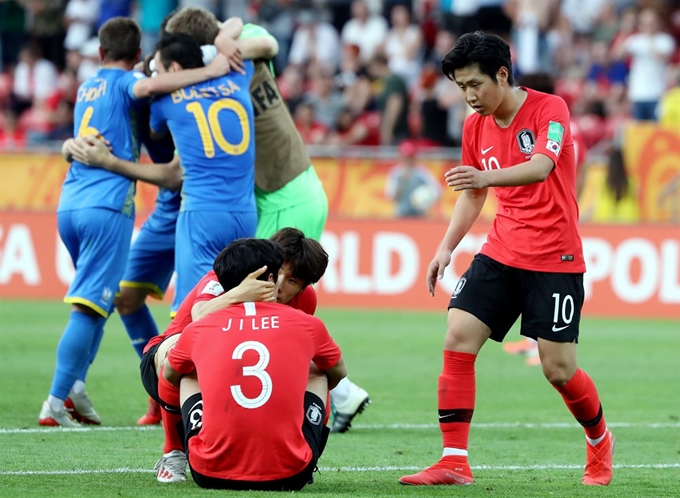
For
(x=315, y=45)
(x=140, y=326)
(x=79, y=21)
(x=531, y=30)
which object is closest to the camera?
(x=140, y=326)

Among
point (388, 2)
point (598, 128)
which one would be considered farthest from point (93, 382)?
point (388, 2)

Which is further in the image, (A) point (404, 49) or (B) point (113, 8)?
(B) point (113, 8)

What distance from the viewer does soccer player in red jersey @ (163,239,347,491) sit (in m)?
5.21

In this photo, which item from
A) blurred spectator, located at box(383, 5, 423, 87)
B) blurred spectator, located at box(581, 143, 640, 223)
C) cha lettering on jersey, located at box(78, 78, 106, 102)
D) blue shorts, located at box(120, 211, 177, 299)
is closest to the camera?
cha lettering on jersey, located at box(78, 78, 106, 102)

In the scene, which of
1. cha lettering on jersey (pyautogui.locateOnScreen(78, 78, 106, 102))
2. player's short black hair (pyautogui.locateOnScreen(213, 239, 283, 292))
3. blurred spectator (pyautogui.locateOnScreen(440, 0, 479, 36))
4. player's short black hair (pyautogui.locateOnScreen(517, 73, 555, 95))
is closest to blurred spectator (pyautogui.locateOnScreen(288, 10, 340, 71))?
blurred spectator (pyautogui.locateOnScreen(440, 0, 479, 36))

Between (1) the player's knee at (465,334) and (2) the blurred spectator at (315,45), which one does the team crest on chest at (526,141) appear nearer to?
(1) the player's knee at (465,334)

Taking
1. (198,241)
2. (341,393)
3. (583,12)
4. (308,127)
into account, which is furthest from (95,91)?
(583,12)

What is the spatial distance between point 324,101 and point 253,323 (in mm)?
14951

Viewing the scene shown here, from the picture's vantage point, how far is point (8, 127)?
19.9 metres

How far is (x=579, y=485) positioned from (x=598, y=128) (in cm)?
1317

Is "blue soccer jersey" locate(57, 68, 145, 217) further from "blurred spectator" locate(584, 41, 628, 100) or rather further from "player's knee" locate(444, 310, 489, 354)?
"blurred spectator" locate(584, 41, 628, 100)

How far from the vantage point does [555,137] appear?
5.92 meters

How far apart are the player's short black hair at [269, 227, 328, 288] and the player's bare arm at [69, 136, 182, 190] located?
7.63 feet

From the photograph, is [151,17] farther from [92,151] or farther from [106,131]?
[92,151]
